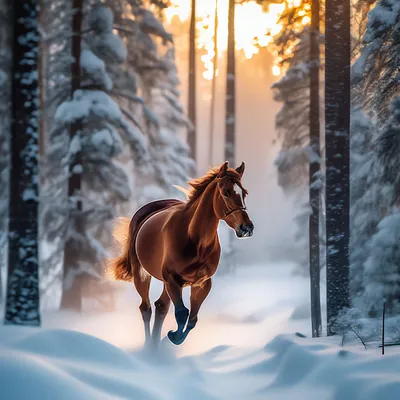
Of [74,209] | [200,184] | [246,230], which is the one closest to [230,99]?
[74,209]

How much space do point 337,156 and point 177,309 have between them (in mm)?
5081

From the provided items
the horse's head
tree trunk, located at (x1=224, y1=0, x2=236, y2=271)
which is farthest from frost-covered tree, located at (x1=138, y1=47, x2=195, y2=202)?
the horse's head

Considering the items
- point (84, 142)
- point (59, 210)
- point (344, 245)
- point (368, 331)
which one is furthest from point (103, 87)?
point (368, 331)

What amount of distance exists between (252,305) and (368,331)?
12.8m

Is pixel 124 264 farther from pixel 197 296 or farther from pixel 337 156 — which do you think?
pixel 337 156

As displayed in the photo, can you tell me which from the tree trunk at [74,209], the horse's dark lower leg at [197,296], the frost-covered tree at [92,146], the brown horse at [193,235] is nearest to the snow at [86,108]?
the frost-covered tree at [92,146]

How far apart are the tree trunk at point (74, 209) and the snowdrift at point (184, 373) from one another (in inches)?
375

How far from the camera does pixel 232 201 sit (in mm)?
7414

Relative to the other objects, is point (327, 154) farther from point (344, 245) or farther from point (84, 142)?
point (84, 142)

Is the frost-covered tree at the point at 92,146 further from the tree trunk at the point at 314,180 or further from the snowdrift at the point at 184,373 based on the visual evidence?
the snowdrift at the point at 184,373

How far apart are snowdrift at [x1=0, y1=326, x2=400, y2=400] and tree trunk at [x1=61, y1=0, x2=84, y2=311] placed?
31.2 feet

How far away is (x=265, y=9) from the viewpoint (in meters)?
22.5

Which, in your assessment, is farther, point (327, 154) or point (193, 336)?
point (193, 336)

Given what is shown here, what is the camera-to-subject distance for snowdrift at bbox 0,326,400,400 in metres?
5.36
